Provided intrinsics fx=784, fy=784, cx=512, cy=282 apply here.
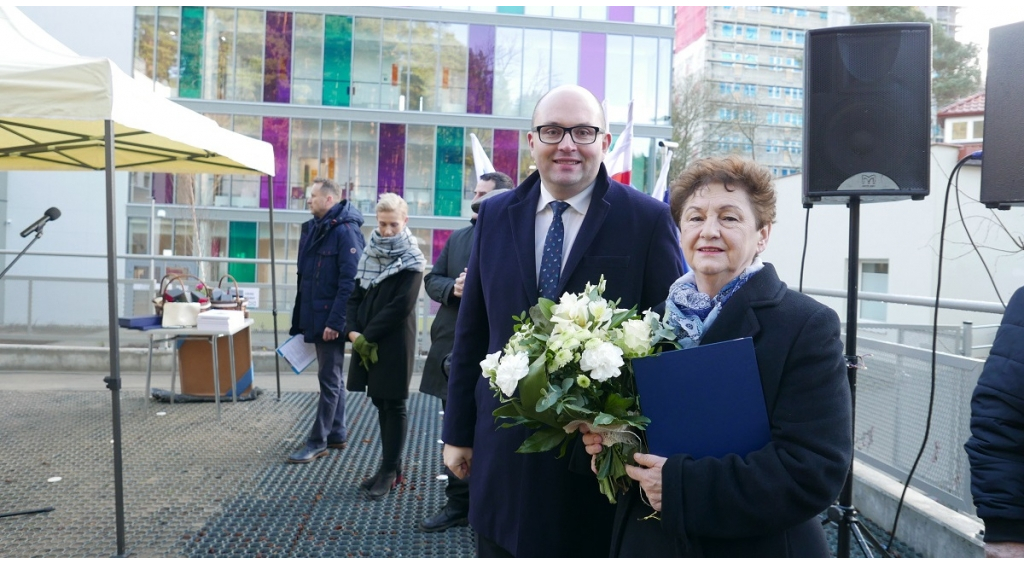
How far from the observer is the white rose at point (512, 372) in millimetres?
1773

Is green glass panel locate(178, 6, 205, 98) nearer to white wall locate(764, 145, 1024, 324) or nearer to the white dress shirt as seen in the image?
white wall locate(764, 145, 1024, 324)

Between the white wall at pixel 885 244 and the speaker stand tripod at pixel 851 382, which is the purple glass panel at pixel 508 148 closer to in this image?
the white wall at pixel 885 244

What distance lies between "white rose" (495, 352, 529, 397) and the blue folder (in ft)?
0.82

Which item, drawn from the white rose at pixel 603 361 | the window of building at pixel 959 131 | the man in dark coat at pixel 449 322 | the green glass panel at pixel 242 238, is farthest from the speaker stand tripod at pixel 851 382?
the window of building at pixel 959 131

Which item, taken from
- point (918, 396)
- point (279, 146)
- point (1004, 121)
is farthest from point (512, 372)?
point (279, 146)

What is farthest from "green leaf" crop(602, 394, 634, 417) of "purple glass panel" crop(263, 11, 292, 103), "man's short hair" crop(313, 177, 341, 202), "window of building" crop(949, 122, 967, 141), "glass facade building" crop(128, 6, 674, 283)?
"window of building" crop(949, 122, 967, 141)

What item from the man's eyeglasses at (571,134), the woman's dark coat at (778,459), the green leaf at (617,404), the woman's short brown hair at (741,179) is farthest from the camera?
the man's eyeglasses at (571,134)

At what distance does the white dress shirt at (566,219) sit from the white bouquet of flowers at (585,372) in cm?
52

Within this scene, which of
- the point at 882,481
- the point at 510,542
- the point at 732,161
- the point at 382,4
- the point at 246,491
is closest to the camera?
the point at 732,161

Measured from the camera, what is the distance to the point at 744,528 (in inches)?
66.1

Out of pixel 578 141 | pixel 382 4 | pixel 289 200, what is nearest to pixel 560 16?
pixel 382 4

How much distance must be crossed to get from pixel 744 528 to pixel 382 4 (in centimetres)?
2315

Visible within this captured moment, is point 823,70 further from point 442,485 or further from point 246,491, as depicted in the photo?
point 246,491

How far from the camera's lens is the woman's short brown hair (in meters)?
1.88
